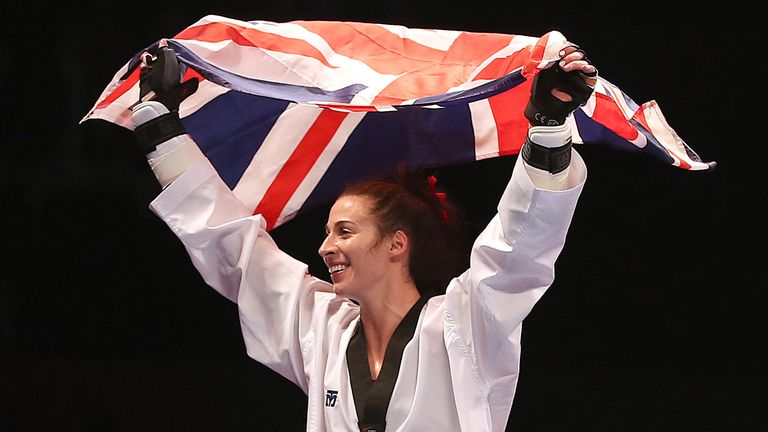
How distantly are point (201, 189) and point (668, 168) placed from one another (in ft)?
5.23

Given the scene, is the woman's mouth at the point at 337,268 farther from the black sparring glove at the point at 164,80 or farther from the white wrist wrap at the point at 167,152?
the black sparring glove at the point at 164,80

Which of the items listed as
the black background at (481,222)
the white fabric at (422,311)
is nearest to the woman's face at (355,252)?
the white fabric at (422,311)

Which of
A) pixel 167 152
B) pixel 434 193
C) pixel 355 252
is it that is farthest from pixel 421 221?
pixel 167 152

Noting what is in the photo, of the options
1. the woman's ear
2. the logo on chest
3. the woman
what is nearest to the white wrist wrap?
the woman

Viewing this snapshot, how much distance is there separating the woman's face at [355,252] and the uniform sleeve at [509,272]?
20 centimetres

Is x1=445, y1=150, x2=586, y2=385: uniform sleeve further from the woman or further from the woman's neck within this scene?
the woman's neck

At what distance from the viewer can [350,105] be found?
2373 mm

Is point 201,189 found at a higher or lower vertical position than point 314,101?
lower

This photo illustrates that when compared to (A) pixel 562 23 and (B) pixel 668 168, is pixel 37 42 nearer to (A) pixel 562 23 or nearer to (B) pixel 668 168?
(A) pixel 562 23

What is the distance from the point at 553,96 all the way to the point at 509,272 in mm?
326

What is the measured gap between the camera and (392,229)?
2592mm

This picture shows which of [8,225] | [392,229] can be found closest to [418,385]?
[392,229]

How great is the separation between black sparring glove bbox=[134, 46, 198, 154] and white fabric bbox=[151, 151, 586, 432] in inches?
3.7

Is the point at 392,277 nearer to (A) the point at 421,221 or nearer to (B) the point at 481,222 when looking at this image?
(A) the point at 421,221
